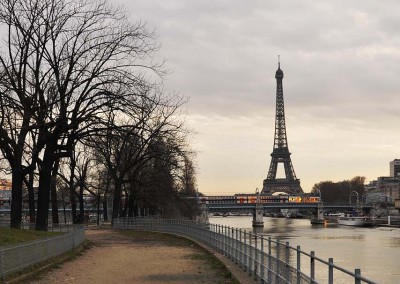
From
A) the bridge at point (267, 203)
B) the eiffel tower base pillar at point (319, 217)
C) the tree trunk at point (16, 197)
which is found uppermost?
the tree trunk at point (16, 197)

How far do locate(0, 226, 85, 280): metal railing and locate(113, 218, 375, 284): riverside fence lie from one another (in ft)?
21.1

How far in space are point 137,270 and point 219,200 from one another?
506 ft

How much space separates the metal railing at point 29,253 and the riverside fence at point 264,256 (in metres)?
6.42

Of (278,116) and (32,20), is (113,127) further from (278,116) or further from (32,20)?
(278,116)

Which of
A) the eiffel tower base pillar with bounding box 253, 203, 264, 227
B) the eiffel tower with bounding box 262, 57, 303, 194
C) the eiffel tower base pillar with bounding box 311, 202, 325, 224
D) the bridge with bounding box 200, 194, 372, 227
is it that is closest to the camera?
the eiffel tower base pillar with bounding box 253, 203, 264, 227

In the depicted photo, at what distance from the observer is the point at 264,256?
51.4 ft

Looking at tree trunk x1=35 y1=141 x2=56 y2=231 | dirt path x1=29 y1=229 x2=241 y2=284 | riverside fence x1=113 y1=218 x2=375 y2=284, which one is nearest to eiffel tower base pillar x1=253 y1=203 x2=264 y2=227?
riverside fence x1=113 y1=218 x2=375 y2=284

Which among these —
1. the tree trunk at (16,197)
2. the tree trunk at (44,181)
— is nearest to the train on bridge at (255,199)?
the tree trunk at (44,181)

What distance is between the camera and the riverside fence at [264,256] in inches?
411

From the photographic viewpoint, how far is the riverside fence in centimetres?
1043

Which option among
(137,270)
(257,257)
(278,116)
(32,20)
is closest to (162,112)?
(32,20)

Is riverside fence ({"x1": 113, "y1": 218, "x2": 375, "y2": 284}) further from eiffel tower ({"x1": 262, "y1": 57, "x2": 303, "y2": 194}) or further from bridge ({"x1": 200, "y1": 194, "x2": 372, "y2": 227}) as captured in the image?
eiffel tower ({"x1": 262, "y1": 57, "x2": 303, "y2": 194})

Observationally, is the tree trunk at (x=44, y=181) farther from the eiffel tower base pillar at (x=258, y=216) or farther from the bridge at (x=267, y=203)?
the bridge at (x=267, y=203)

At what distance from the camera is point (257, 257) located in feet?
54.3
